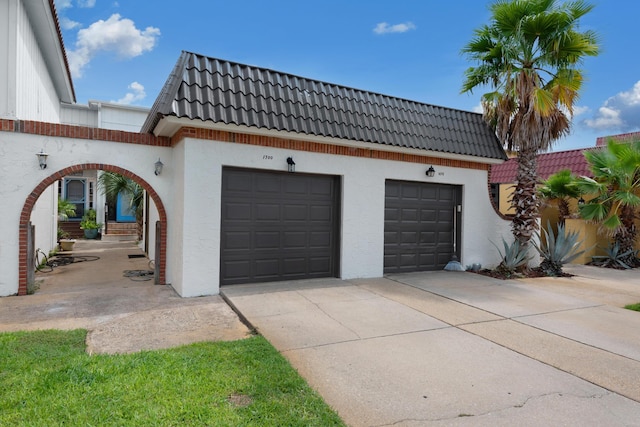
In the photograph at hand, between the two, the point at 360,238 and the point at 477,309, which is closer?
the point at 477,309

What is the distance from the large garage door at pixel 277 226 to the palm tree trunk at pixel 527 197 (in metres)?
5.15

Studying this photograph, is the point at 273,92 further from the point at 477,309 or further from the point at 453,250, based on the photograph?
the point at 453,250

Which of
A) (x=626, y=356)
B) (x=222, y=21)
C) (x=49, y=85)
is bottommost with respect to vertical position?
(x=626, y=356)

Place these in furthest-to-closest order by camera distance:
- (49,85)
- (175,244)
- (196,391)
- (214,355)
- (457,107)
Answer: (49,85), (457,107), (175,244), (214,355), (196,391)

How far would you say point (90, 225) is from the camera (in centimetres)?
1748

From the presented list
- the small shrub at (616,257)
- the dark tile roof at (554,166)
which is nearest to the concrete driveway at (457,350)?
the small shrub at (616,257)

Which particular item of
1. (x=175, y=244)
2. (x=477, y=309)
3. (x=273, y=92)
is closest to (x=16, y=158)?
(x=175, y=244)

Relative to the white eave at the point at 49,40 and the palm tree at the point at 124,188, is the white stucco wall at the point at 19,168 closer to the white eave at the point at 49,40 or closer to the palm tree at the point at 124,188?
the white eave at the point at 49,40

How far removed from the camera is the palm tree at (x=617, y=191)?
10.9 m

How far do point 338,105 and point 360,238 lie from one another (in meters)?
3.05

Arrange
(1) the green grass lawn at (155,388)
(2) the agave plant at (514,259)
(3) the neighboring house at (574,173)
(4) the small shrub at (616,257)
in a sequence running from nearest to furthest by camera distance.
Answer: (1) the green grass lawn at (155,388) < (2) the agave plant at (514,259) < (4) the small shrub at (616,257) < (3) the neighboring house at (574,173)

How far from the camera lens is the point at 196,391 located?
122 inches

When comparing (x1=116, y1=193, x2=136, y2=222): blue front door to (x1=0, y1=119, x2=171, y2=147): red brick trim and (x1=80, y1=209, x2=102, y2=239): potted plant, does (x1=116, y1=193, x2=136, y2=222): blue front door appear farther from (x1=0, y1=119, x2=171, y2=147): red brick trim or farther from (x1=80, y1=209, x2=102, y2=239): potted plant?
(x1=0, y1=119, x2=171, y2=147): red brick trim

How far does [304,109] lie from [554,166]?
44.2 feet
